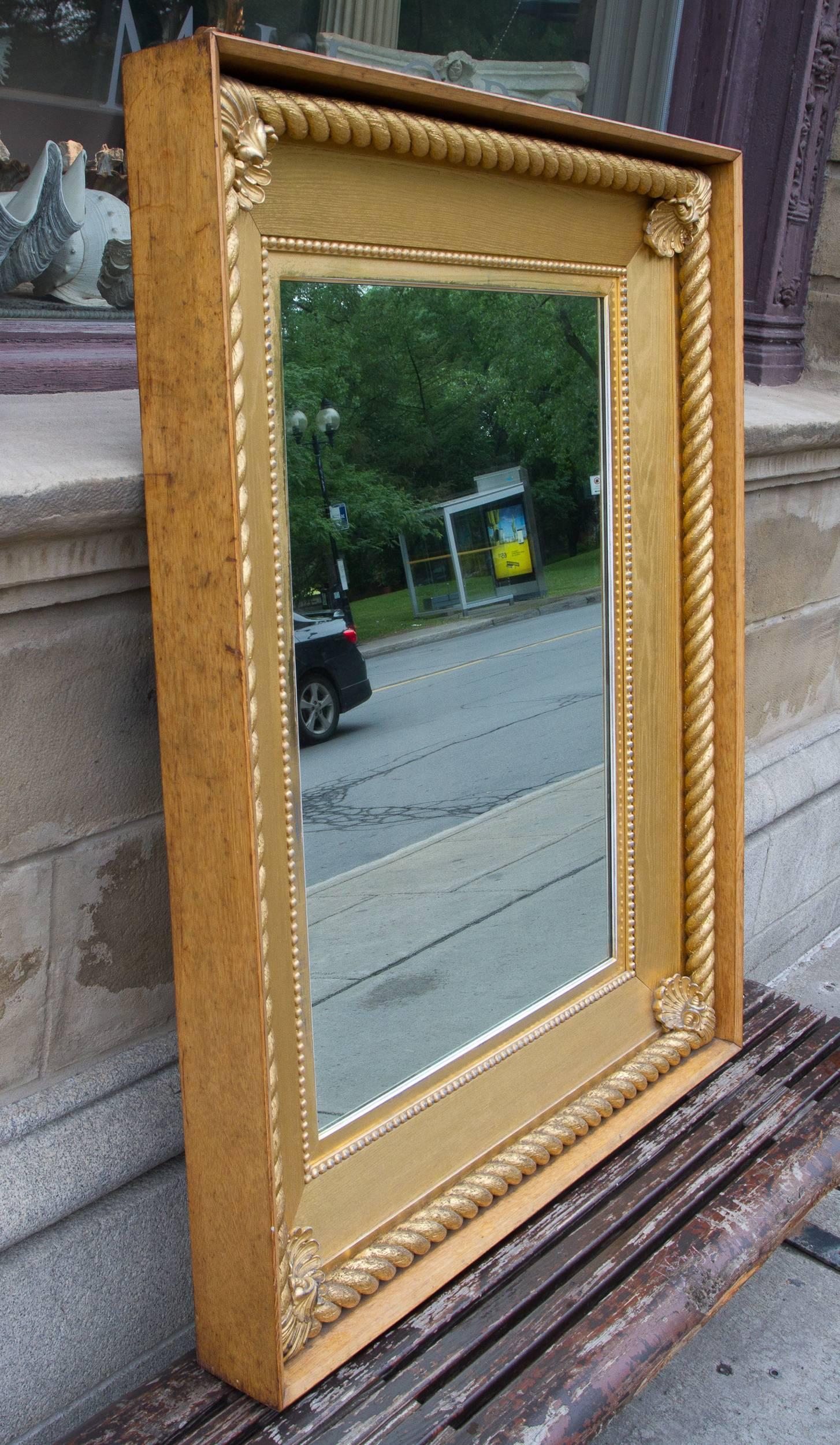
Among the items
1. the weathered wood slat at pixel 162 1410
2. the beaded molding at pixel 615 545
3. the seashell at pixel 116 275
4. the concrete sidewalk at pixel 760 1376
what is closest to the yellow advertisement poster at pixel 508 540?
the beaded molding at pixel 615 545

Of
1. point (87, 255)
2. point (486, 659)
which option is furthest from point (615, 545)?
point (87, 255)

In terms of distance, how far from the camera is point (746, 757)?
2.77m

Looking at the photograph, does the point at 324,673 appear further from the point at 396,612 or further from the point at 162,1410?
the point at 162,1410

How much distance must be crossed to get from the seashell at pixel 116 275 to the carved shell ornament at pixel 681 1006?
1.43 m

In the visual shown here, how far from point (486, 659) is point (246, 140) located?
0.74 meters

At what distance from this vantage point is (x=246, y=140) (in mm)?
1106

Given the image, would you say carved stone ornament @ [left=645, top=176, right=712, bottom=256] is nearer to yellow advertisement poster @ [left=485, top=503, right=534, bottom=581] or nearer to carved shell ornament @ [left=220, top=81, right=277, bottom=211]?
yellow advertisement poster @ [left=485, top=503, right=534, bottom=581]

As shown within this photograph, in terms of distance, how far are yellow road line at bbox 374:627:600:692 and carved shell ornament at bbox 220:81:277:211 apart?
0.59 m

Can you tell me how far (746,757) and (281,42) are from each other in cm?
184

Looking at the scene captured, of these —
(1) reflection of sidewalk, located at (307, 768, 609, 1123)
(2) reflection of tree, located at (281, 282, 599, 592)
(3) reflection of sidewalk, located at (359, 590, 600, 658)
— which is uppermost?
(2) reflection of tree, located at (281, 282, 599, 592)

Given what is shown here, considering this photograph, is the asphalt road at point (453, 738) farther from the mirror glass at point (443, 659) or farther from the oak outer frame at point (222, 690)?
the oak outer frame at point (222, 690)

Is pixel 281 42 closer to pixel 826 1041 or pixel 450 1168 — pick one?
pixel 450 1168

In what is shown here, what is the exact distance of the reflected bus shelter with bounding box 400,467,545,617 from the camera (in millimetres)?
1447

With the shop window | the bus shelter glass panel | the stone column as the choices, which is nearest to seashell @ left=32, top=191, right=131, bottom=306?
the shop window
